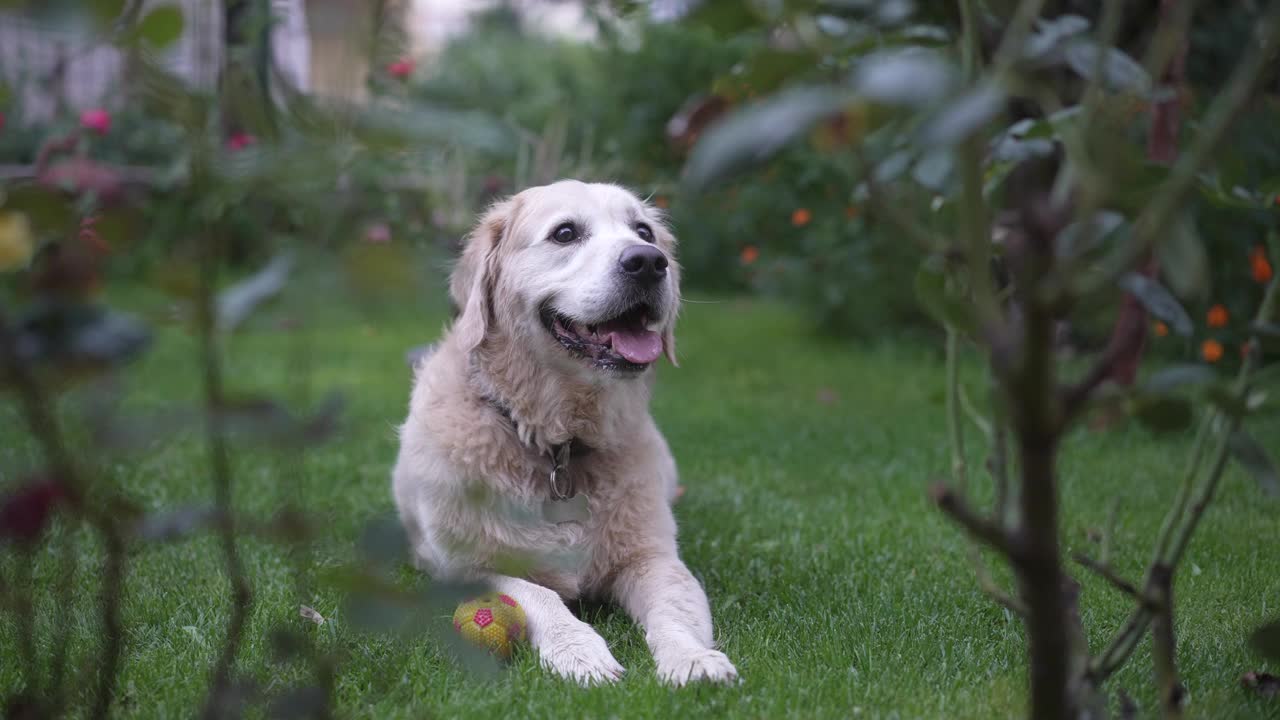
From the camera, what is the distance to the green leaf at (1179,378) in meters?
1.26

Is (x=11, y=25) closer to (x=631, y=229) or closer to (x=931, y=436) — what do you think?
(x=631, y=229)

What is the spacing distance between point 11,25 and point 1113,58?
137 cm

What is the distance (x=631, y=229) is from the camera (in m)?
3.08

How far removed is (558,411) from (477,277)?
1.61 ft

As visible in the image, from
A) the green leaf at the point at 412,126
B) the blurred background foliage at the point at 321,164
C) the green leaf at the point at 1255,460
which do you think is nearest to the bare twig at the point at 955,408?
the blurred background foliage at the point at 321,164

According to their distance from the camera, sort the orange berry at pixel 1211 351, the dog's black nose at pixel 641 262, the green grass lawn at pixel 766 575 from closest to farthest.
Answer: the green grass lawn at pixel 766 575
the dog's black nose at pixel 641 262
the orange berry at pixel 1211 351

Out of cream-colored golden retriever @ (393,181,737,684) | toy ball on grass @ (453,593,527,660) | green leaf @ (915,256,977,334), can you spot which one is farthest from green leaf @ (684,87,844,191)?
cream-colored golden retriever @ (393,181,737,684)

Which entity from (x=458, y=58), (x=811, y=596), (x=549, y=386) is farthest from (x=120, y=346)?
(x=458, y=58)

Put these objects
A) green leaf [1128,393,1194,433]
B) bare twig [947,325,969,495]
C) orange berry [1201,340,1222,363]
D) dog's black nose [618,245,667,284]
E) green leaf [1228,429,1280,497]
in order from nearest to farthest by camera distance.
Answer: green leaf [1128,393,1194,433] → green leaf [1228,429,1280,497] → bare twig [947,325,969,495] → dog's black nose [618,245,667,284] → orange berry [1201,340,1222,363]

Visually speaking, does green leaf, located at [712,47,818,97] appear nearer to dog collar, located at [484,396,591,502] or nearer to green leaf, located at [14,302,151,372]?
green leaf, located at [14,302,151,372]

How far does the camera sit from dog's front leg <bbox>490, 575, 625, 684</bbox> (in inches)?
87.1

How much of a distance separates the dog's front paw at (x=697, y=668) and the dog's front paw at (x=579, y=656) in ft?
0.35

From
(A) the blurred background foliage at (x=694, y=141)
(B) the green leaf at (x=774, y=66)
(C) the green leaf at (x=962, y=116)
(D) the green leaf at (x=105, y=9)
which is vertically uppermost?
(C) the green leaf at (x=962, y=116)

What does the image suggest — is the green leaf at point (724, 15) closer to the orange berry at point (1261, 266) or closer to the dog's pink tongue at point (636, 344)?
the dog's pink tongue at point (636, 344)
